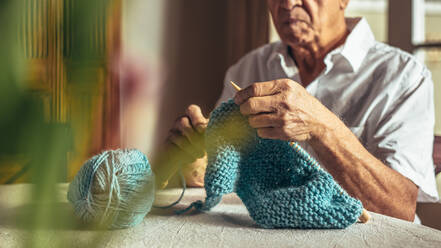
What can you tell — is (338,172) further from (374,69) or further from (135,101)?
(135,101)

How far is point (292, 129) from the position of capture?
0.73 m

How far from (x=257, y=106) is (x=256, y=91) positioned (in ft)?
0.10

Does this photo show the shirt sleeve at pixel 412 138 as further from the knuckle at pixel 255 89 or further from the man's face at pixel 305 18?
the knuckle at pixel 255 89

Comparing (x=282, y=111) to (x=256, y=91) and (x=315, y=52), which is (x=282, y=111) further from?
(x=315, y=52)

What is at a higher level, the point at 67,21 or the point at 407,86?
the point at 67,21

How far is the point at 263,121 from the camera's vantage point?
2.20 ft

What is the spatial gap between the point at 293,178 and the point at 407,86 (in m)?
0.64

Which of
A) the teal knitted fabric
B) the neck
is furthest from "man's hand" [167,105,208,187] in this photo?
the neck

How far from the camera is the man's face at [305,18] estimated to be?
118 centimetres

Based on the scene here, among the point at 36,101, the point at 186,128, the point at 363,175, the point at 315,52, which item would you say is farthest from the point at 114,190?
the point at 315,52

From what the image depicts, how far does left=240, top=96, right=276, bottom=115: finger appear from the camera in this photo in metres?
0.66

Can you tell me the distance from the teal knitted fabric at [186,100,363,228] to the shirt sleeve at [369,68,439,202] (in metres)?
0.46

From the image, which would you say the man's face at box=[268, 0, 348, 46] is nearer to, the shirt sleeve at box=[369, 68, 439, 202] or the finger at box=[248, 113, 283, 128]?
the shirt sleeve at box=[369, 68, 439, 202]

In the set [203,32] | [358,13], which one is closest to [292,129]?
[358,13]
